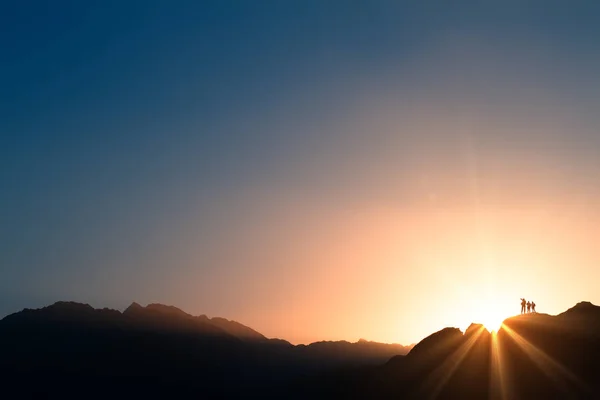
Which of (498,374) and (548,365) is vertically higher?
(548,365)

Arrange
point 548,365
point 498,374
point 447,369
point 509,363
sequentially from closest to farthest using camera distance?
point 548,365 → point 509,363 → point 498,374 → point 447,369

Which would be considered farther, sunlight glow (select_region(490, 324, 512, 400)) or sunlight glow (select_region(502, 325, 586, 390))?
sunlight glow (select_region(490, 324, 512, 400))

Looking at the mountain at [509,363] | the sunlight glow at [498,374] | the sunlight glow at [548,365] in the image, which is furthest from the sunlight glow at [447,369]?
the sunlight glow at [548,365]

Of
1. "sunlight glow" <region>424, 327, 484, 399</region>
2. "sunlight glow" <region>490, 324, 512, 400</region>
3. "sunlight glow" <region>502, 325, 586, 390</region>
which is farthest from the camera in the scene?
"sunlight glow" <region>424, 327, 484, 399</region>

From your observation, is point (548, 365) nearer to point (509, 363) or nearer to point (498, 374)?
point (509, 363)

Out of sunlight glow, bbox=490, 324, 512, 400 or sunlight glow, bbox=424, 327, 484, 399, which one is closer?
sunlight glow, bbox=490, 324, 512, 400

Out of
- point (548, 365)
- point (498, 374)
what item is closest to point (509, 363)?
point (498, 374)

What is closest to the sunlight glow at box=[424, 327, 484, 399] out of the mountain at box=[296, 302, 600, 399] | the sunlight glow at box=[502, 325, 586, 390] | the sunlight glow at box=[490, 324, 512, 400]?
the mountain at box=[296, 302, 600, 399]

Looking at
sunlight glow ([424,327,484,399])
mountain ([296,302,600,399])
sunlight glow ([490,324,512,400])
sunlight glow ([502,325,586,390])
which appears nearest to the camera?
sunlight glow ([502,325,586,390])

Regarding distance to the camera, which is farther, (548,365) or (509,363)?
(509,363)

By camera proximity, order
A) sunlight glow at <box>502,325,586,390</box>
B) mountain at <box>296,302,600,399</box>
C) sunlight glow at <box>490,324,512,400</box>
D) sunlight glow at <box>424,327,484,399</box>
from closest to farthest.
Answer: sunlight glow at <box>502,325,586,390</box> < mountain at <box>296,302,600,399</box> < sunlight glow at <box>490,324,512,400</box> < sunlight glow at <box>424,327,484,399</box>

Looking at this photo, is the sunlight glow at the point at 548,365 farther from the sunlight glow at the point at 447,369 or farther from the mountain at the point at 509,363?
the sunlight glow at the point at 447,369

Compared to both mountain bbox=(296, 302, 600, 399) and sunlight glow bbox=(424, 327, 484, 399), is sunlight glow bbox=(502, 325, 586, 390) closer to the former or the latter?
mountain bbox=(296, 302, 600, 399)

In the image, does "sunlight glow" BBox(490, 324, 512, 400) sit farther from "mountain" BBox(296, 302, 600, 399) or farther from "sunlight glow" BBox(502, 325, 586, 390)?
"sunlight glow" BBox(502, 325, 586, 390)
